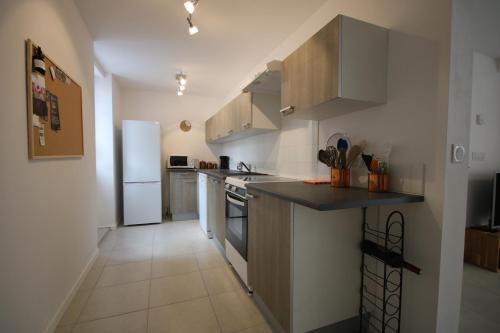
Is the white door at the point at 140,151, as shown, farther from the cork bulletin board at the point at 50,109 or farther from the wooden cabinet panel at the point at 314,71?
the wooden cabinet panel at the point at 314,71

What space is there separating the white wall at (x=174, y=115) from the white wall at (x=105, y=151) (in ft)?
2.30

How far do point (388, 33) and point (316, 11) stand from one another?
0.87 metres

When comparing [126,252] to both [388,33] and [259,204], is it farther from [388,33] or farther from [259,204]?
[388,33]

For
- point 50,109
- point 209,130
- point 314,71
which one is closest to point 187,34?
point 50,109

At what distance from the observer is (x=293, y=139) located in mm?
2295

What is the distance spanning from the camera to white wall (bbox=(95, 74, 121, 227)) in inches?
131

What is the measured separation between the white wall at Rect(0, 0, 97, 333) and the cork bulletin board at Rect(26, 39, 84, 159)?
44 millimetres

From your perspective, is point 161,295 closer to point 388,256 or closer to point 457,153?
point 388,256

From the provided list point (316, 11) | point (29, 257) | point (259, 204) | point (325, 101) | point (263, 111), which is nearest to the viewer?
point (29, 257)

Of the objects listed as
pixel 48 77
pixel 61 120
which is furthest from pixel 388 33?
pixel 61 120

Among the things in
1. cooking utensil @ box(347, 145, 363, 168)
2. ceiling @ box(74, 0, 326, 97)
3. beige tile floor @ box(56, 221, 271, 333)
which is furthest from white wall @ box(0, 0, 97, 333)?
cooking utensil @ box(347, 145, 363, 168)

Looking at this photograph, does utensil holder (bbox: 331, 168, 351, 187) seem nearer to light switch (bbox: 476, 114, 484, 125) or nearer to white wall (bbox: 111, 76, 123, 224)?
light switch (bbox: 476, 114, 484, 125)

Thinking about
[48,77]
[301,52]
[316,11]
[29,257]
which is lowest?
[29,257]

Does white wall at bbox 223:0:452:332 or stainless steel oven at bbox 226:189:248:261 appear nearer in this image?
white wall at bbox 223:0:452:332
